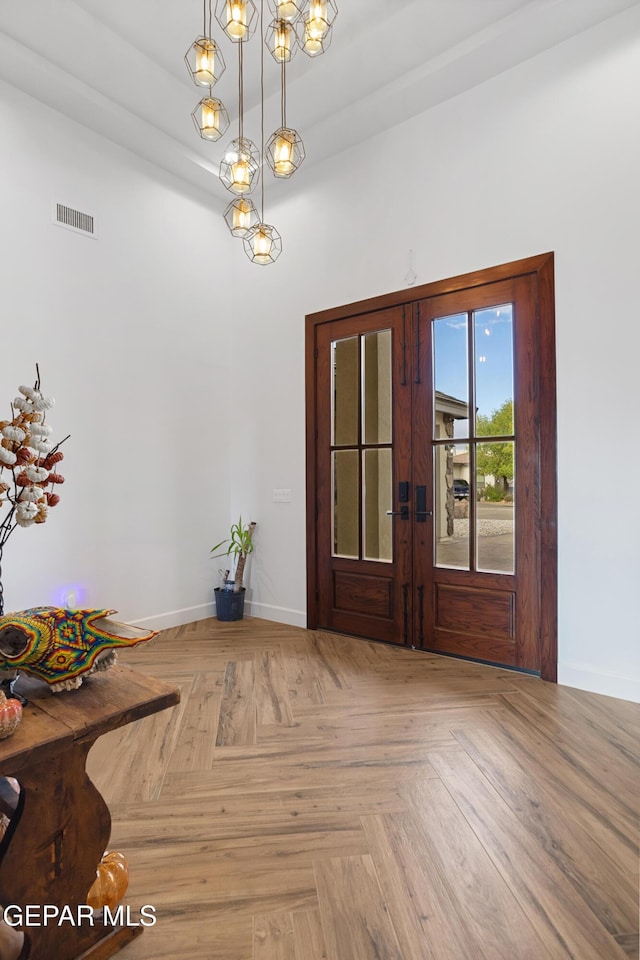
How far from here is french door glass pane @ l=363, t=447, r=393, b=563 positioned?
393 cm

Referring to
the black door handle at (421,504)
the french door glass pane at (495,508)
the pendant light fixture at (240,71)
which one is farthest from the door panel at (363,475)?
the pendant light fixture at (240,71)

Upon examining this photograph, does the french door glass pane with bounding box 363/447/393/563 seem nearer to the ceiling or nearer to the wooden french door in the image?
the wooden french door

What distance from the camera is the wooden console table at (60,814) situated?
1.13 meters

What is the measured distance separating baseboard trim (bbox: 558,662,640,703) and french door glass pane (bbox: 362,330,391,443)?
6.33 ft

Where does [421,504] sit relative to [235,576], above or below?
above

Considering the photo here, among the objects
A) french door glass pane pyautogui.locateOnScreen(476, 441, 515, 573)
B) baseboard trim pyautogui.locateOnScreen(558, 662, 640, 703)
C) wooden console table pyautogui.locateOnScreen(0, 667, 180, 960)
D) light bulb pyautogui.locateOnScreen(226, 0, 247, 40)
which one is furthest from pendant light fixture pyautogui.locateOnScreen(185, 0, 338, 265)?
baseboard trim pyautogui.locateOnScreen(558, 662, 640, 703)

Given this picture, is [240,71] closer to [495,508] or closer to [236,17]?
[236,17]

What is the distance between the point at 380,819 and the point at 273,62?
443 cm

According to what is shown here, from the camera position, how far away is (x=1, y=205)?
11.0 ft

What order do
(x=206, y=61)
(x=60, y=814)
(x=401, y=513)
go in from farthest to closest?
(x=401, y=513) < (x=206, y=61) < (x=60, y=814)

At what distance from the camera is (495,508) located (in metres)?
3.40

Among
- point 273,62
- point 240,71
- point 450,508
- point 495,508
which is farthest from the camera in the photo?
point 450,508

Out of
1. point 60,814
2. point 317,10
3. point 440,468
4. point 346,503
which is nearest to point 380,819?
point 60,814

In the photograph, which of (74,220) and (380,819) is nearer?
(380,819)
